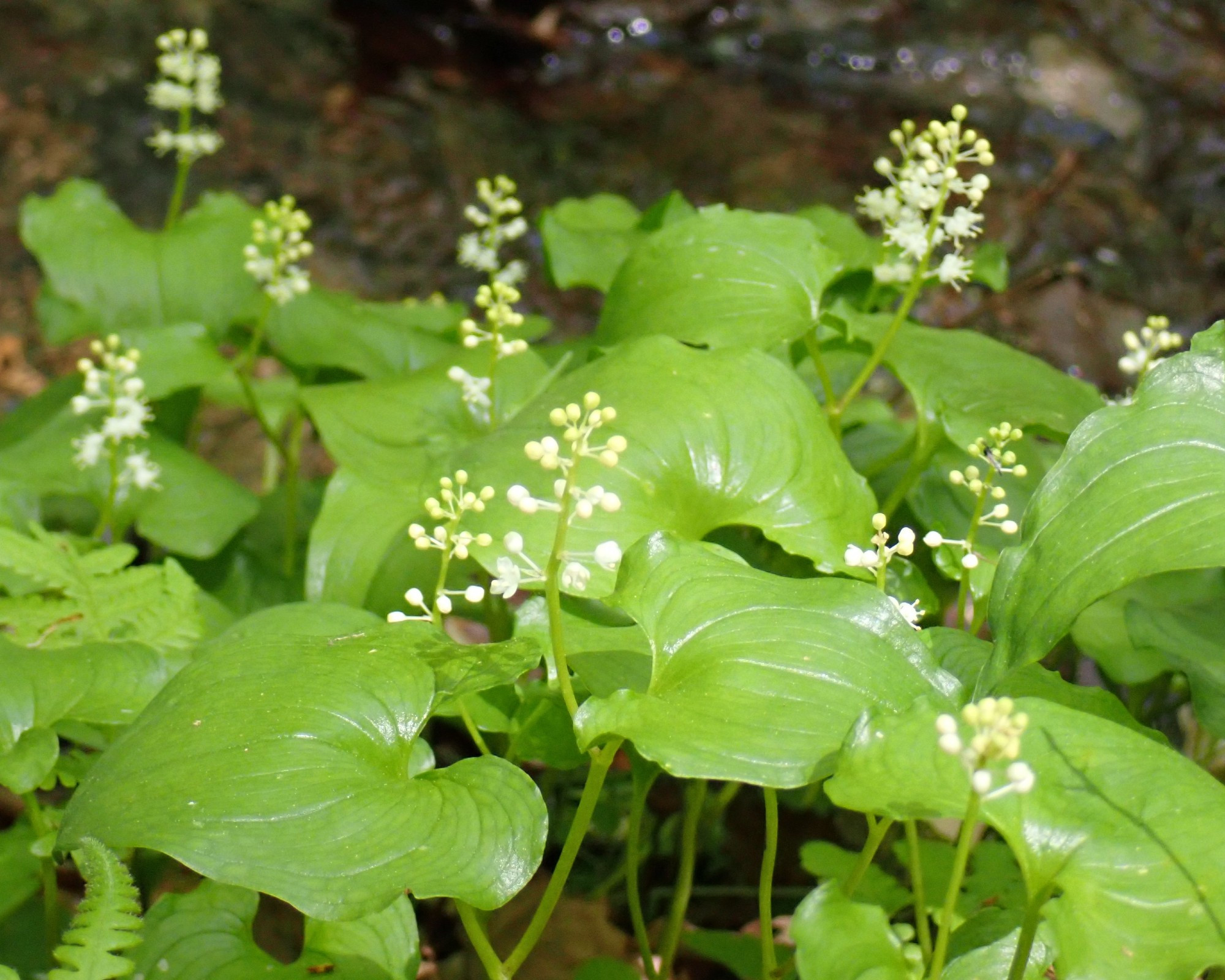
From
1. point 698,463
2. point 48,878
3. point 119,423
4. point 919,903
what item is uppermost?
point 698,463

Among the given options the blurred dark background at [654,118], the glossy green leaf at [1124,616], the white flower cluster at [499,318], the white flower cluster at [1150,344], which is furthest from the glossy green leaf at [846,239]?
the blurred dark background at [654,118]

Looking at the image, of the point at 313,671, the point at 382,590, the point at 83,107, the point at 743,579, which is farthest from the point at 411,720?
the point at 83,107

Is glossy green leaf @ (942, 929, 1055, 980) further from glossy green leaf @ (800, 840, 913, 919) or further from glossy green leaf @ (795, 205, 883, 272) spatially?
glossy green leaf @ (795, 205, 883, 272)

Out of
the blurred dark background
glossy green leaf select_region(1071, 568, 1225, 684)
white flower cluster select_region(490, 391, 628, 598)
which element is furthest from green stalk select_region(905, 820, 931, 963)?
the blurred dark background

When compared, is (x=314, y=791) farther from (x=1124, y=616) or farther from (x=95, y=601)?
(x=1124, y=616)

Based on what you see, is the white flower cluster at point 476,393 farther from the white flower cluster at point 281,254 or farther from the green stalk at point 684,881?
the green stalk at point 684,881

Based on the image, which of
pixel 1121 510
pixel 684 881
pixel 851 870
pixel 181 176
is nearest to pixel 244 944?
pixel 684 881

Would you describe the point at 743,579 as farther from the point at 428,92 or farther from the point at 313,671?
the point at 428,92
